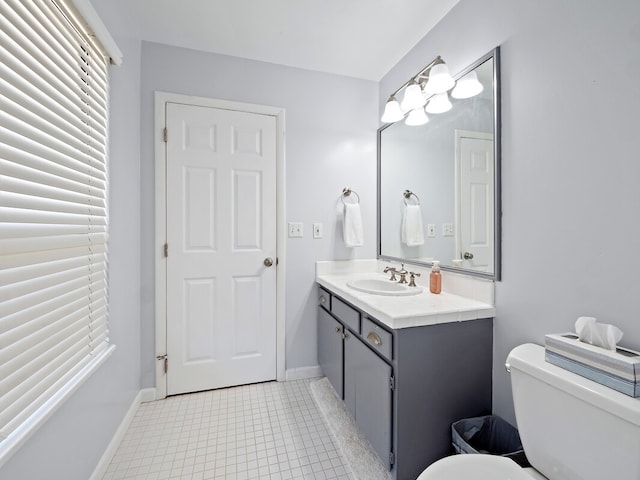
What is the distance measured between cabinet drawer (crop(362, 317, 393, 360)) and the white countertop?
6cm

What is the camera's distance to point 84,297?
119 centimetres

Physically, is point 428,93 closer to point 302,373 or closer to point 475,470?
point 475,470

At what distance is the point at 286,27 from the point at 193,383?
2.41m

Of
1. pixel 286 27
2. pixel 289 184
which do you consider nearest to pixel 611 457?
pixel 289 184

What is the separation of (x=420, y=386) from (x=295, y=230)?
1336mm

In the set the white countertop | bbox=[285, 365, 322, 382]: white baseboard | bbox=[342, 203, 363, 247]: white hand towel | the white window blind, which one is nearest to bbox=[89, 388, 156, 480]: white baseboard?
the white window blind

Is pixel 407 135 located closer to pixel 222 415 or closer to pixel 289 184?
pixel 289 184

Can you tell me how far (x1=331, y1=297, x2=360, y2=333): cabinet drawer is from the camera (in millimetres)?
1567

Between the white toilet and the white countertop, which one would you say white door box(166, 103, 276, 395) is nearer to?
the white countertop

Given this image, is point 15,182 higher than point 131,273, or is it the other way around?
point 15,182

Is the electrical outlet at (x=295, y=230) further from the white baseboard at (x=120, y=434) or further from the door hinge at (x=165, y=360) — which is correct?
the white baseboard at (x=120, y=434)

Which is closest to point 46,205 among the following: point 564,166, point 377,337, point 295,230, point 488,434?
point 377,337

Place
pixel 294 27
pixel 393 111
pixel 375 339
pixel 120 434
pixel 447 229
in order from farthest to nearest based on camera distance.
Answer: pixel 393 111 < pixel 294 27 < pixel 447 229 < pixel 120 434 < pixel 375 339

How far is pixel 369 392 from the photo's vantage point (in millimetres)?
1430
